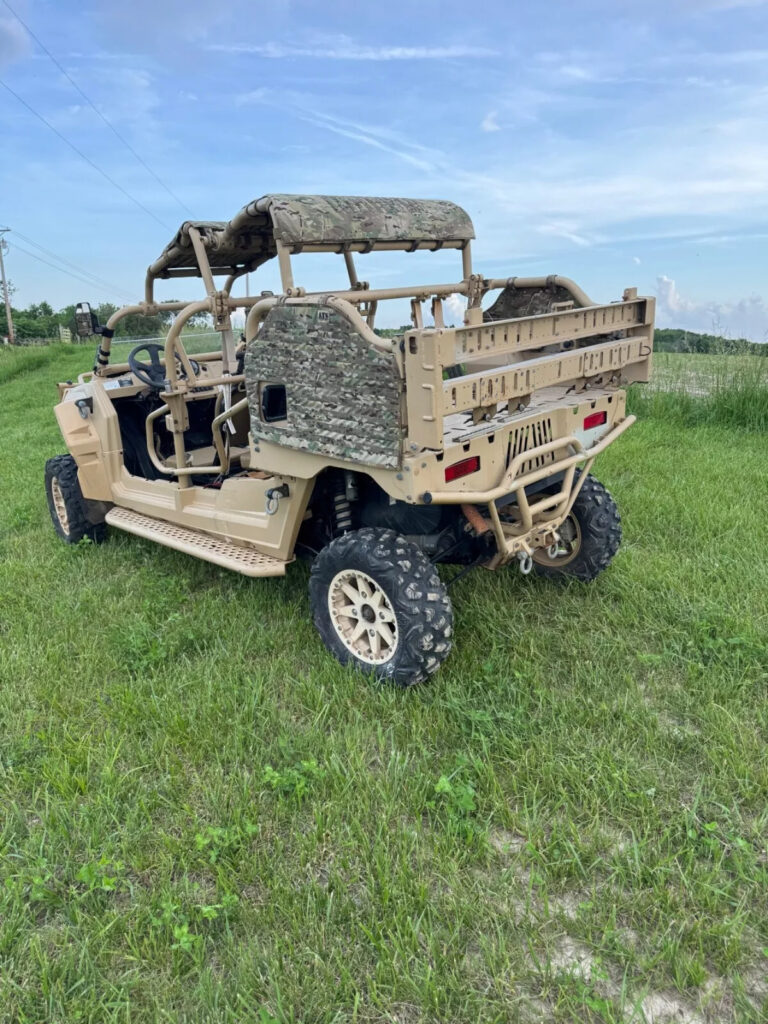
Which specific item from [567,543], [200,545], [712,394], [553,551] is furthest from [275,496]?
[712,394]

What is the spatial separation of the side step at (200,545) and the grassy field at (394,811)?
0.32 m

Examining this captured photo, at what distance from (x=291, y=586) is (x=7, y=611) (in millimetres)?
1600

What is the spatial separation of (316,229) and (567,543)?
2130mm

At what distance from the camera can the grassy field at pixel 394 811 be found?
201 centimetres

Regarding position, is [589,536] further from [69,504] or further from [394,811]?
[69,504]

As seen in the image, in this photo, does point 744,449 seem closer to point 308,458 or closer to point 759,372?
point 759,372

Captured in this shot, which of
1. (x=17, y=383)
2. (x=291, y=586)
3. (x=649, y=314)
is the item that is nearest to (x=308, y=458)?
(x=291, y=586)

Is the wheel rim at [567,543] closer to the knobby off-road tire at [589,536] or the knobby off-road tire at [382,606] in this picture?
the knobby off-road tire at [589,536]

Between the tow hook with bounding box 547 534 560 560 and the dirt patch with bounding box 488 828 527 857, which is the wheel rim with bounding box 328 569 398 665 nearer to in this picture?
the dirt patch with bounding box 488 828 527 857

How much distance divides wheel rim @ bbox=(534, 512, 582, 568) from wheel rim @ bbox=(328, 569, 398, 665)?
1.33m

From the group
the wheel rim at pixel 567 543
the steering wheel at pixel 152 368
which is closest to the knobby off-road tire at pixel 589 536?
the wheel rim at pixel 567 543

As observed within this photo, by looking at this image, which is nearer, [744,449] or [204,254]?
[204,254]

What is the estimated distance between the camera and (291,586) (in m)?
4.38

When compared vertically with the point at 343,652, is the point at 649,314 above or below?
above
